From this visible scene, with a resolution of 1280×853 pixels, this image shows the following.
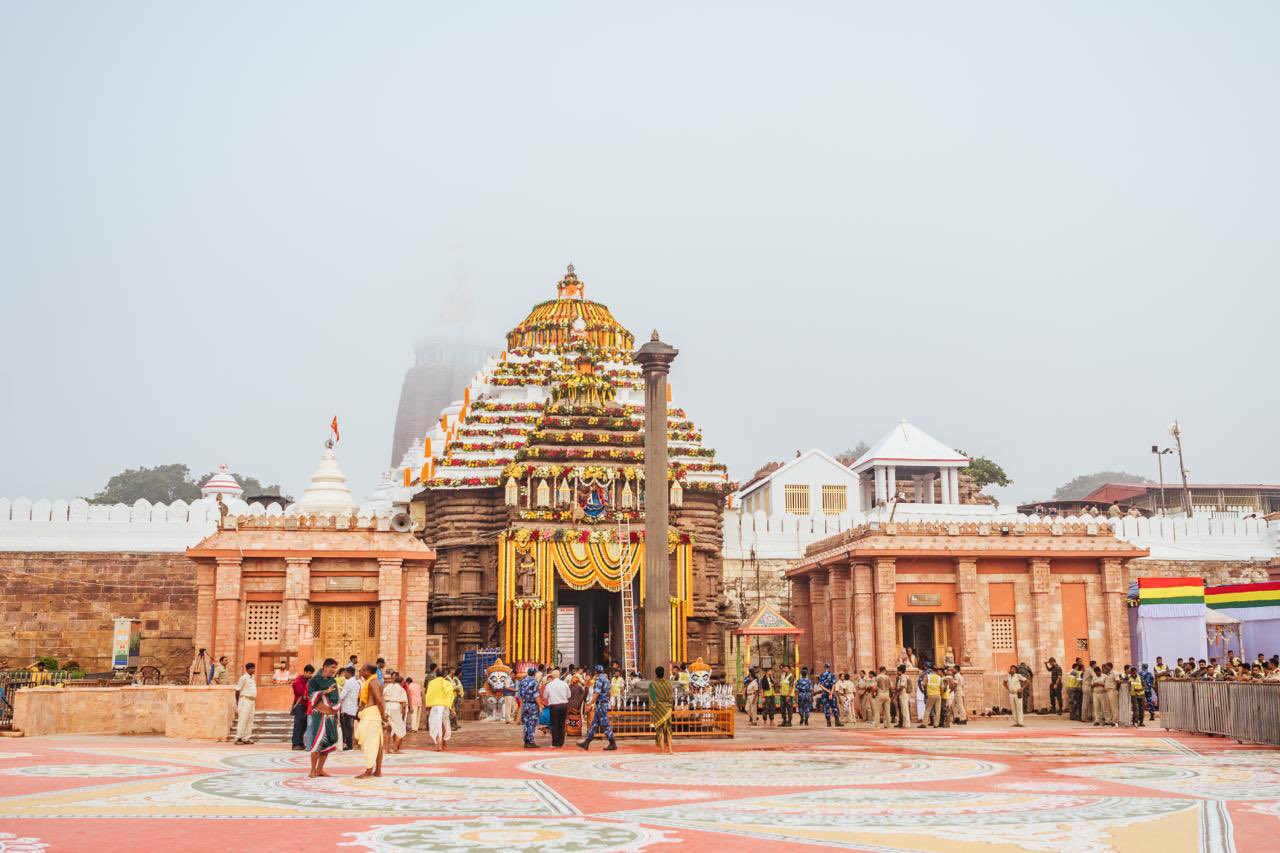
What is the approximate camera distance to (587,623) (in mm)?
38594

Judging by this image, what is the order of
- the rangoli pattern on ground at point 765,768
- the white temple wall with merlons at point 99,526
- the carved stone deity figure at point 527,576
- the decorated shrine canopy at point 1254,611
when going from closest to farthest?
the rangoli pattern on ground at point 765,768, the carved stone deity figure at point 527,576, the decorated shrine canopy at point 1254,611, the white temple wall with merlons at point 99,526

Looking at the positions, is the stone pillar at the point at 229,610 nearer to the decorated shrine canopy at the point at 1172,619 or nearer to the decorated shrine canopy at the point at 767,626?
the decorated shrine canopy at the point at 767,626

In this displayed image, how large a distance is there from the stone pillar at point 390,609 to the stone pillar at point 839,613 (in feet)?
36.9

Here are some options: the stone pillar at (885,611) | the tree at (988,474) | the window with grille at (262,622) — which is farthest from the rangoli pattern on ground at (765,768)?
the tree at (988,474)

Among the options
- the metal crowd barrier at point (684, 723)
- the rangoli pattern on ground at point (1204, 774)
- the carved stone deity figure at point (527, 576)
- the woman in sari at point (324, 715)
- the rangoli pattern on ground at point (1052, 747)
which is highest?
the carved stone deity figure at point (527, 576)

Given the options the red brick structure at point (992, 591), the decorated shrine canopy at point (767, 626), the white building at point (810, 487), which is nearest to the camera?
the red brick structure at point (992, 591)

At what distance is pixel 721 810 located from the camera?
452 inches

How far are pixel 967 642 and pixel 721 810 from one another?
20535mm

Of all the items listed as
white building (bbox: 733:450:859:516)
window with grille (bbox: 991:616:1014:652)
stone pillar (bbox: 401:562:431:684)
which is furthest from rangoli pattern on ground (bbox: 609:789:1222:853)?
white building (bbox: 733:450:859:516)

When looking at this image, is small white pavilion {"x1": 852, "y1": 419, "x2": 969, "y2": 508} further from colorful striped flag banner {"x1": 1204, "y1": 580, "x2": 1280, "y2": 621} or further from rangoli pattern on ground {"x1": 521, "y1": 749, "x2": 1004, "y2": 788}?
rangoli pattern on ground {"x1": 521, "y1": 749, "x2": 1004, "y2": 788}

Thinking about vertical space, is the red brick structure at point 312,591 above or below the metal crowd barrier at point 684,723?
above

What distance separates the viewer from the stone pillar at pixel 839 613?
32.6m

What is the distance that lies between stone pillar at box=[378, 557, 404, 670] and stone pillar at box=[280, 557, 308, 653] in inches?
59.4

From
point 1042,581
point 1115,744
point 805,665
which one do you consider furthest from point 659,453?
point 805,665
